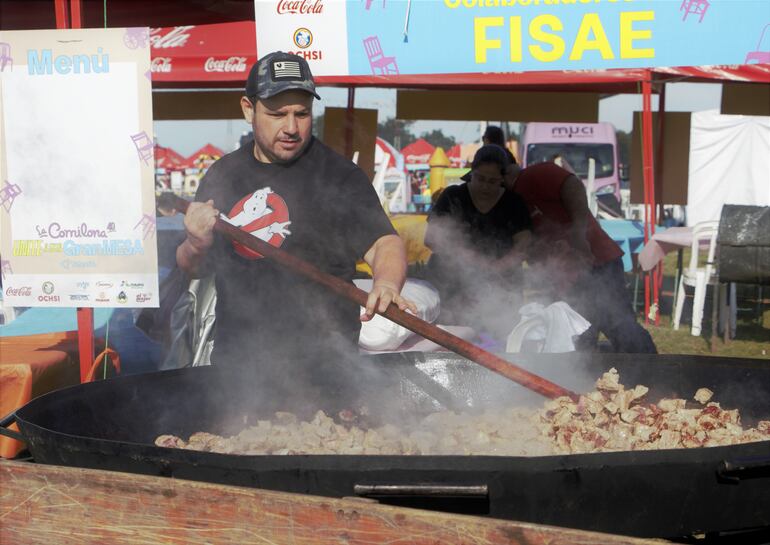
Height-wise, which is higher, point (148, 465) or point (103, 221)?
point (103, 221)

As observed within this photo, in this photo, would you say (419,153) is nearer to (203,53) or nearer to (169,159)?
(169,159)

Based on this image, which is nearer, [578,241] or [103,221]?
[103,221]

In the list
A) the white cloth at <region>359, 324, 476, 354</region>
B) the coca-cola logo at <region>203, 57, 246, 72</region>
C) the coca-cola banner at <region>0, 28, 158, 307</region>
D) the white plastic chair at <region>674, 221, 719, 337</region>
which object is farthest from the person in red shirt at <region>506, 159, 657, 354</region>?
the white plastic chair at <region>674, 221, 719, 337</region>

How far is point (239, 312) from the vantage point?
2.76m

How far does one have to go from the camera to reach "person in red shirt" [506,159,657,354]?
4.77 metres

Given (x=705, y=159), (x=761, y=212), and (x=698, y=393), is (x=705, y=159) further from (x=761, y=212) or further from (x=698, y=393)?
(x=698, y=393)

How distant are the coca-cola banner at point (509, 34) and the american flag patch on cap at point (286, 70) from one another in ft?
3.94

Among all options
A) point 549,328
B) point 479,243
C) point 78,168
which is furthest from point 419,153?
point 78,168

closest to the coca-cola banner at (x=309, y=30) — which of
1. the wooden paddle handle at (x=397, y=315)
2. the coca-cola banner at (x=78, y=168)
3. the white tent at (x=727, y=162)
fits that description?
the coca-cola banner at (x=78, y=168)

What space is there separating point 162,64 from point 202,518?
6.46 meters

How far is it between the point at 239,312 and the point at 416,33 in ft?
5.69

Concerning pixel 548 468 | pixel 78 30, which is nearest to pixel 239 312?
Result: pixel 548 468

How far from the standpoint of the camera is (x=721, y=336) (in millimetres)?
8070

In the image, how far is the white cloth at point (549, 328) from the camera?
435 centimetres
